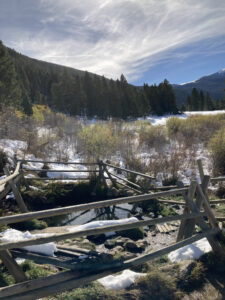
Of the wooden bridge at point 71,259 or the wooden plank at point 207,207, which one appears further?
the wooden plank at point 207,207

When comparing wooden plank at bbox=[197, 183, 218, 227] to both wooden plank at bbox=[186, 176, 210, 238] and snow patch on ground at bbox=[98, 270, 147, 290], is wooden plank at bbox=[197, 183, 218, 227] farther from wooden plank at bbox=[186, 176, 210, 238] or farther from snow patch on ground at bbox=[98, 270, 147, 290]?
snow patch on ground at bbox=[98, 270, 147, 290]

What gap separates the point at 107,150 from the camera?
1504cm

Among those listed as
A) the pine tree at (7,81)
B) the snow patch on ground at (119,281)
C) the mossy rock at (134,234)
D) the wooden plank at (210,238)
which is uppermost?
the pine tree at (7,81)

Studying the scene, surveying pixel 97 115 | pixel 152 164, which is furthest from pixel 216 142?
pixel 97 115

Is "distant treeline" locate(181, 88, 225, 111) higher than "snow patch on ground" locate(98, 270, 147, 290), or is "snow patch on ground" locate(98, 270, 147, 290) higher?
"distant treeline" locate(181, 88, 225, 111)

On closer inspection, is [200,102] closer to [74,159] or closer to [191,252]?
[74,159]

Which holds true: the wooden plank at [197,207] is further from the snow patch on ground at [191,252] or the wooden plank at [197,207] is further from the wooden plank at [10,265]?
the wooden plank at [10,265]

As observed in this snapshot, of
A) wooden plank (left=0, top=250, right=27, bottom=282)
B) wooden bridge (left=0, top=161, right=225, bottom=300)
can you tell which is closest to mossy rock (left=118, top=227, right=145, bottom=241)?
wooden bridge (left=0, top=161, right=225, bottom=300)

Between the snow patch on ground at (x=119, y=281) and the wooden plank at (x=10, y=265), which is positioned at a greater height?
the wooden plank at (x=10, y=265)

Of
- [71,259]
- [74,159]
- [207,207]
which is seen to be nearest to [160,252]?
[207,207]

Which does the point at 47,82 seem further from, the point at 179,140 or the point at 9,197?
the point at 9,197

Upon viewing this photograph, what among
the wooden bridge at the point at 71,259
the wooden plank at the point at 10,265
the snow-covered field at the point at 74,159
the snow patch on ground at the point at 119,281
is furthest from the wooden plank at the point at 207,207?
the snow-covered field at the point at 74,159

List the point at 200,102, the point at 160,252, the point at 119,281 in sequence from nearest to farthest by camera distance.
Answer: the point at 119,281 < the point at 160,252 < the point at 200,102

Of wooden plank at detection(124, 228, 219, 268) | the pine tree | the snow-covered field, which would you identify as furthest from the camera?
the pine tree
